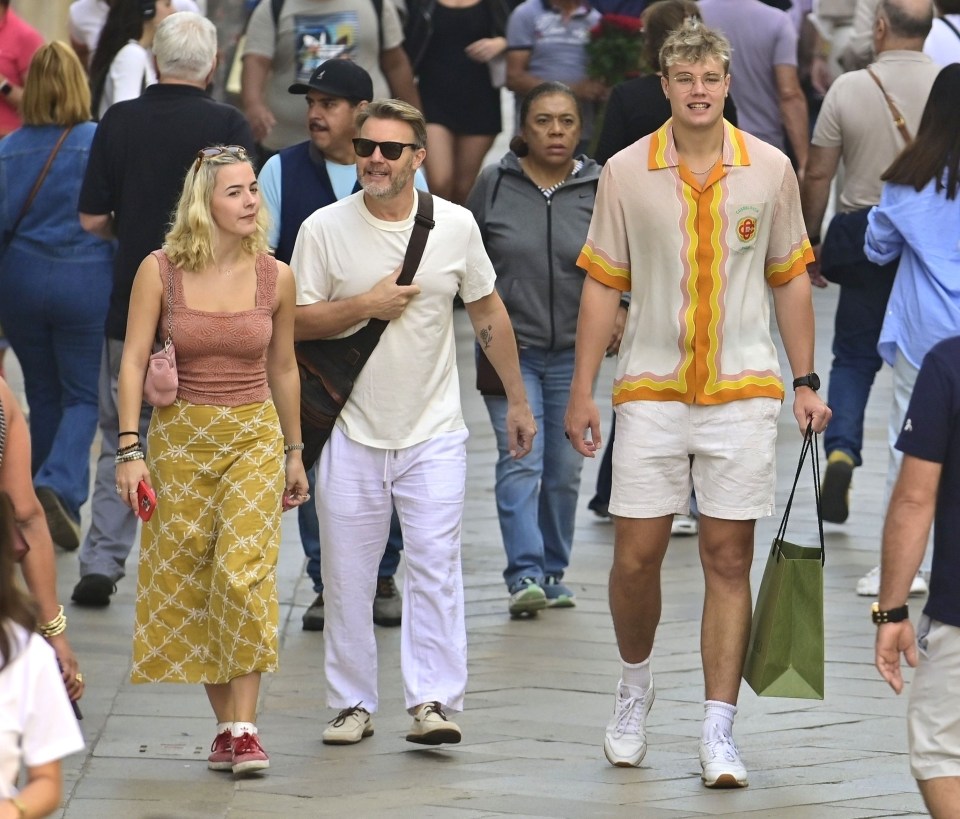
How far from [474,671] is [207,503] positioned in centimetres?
156

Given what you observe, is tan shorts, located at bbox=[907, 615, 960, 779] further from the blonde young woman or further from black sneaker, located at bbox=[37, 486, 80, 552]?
black sneaker, located at bbox=[37, 486, 80, 552]

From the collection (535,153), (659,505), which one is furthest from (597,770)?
(535,153)

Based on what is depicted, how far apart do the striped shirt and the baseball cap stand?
60.0 inches

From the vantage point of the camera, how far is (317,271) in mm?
6508

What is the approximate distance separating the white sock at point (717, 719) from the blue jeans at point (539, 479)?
2.02 m

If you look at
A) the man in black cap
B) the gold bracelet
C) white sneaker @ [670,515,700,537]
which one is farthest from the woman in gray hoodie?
the gold bracelet

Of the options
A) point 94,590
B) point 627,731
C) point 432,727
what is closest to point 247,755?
point 432,727

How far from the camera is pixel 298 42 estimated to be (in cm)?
1005

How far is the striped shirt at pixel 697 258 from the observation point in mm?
6027

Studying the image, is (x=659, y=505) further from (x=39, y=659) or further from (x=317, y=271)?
(x=39, y=659)

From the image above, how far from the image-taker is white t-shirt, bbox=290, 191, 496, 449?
645 cm

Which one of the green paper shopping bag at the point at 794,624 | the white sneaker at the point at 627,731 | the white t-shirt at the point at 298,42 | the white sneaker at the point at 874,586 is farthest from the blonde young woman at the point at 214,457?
the white t-shirt at the point at 298,42

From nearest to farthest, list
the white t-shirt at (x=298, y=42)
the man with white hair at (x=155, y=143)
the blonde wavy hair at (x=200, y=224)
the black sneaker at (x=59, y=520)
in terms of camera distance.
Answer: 1. the blonde wavy hair at (x=200, y=224)
2. the man with white hair at (x=155, y=143)
3. the black sneaker at (x=59, y=520)
4. the white t-shirt at (x=298, y=42)

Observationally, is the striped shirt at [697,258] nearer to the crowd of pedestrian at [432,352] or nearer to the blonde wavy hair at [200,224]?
the crowd of pedestrian at [432,352]
